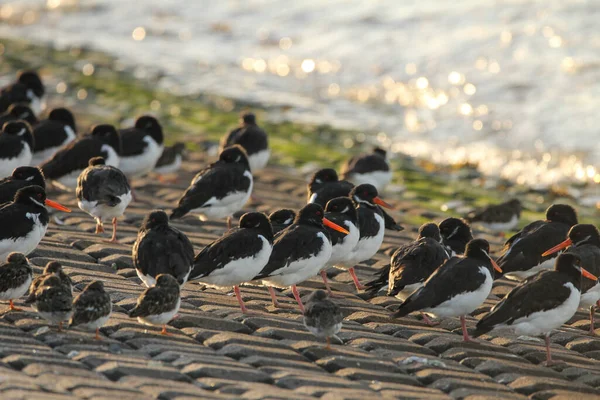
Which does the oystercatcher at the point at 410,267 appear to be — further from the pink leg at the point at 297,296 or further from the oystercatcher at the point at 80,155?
the oystercatcher at the point at 80,155

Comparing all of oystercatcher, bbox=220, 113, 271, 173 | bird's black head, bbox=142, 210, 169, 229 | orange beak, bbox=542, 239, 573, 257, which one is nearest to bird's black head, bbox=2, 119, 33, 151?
oystercatcher, bbox=220, 113, 271, 173

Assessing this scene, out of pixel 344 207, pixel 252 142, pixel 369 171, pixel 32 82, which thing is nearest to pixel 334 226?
pixel 344 207

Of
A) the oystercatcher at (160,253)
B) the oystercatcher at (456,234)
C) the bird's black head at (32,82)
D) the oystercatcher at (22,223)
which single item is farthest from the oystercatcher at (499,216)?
the bird's black head at (32,82)

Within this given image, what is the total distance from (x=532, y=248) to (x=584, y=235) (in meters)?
0.44

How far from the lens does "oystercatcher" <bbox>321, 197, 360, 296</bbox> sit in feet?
27.9

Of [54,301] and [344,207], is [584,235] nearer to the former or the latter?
[344,207]

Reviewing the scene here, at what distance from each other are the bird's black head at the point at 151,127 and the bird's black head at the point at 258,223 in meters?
4.07

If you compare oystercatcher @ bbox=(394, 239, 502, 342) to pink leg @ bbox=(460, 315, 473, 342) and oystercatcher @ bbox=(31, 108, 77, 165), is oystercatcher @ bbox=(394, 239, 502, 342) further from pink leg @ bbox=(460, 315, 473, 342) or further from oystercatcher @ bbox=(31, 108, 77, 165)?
oystercatcher @ bbox=(31, 108, 77, 165)

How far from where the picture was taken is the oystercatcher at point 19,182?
9211 millimetres

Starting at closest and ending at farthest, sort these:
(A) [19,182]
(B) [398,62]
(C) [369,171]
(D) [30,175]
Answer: (A) [19,182]
(D) [30,175]
(C) [369,171]
(B) [398,62]

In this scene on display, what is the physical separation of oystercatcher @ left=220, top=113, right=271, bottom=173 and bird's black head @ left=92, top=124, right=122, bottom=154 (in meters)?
1.33

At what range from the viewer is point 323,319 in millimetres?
6812

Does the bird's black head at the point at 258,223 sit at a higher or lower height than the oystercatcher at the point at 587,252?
higher

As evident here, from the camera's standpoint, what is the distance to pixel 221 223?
10625mm
